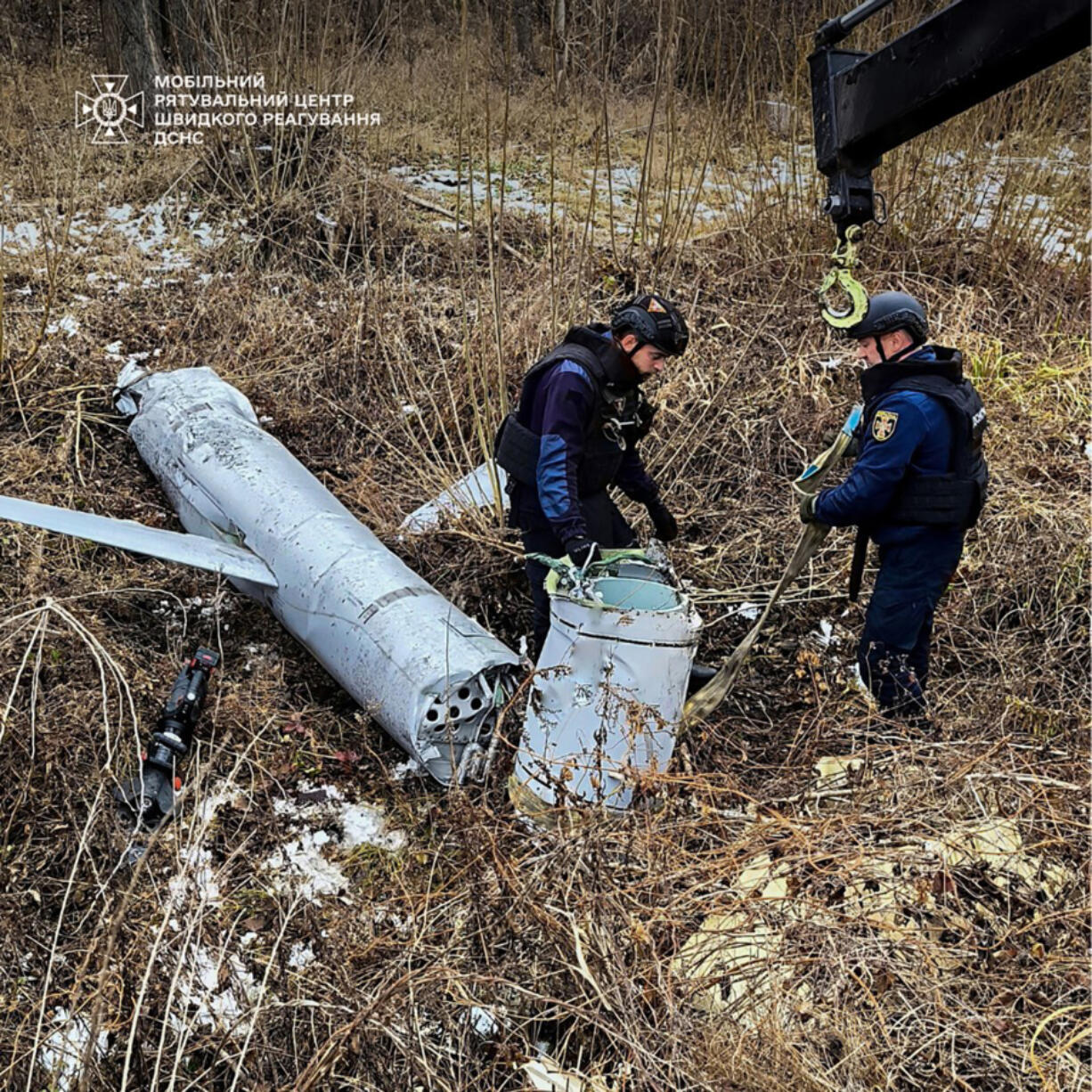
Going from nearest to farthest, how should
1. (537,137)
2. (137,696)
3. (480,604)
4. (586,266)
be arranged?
(137,696), (480,604), (586,266), (537,137)

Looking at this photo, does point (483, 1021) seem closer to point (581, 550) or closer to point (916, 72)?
point (581, 550)

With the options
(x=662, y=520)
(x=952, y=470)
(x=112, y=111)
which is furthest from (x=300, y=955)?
(x=112, y=111)

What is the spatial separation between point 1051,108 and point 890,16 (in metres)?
1.38

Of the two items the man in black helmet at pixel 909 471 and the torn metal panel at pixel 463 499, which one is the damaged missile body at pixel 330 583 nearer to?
the torn metal panel at pixel 463 499

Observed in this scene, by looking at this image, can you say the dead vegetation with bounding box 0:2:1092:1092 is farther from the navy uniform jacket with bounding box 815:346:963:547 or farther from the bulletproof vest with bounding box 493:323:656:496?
the bulletproof vest with bounding box 493:323:656:496

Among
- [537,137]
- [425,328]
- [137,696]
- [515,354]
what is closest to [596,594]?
→ [137,696]

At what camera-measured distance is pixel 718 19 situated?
19.5 ft

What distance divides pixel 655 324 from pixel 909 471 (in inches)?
42.4

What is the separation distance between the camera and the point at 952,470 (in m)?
3.52

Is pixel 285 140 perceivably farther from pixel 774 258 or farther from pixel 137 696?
pixel 137 696

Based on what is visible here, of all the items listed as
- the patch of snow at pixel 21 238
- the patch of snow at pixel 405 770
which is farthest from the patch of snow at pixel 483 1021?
the patch of snow at pixel 21 238

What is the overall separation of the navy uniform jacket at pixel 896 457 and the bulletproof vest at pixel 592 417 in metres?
0.82

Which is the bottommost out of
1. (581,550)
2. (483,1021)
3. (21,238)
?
(483,1021)

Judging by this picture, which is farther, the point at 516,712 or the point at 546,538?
the point at 546,538
